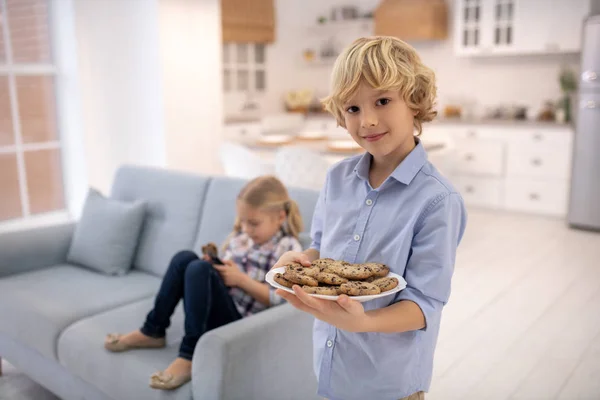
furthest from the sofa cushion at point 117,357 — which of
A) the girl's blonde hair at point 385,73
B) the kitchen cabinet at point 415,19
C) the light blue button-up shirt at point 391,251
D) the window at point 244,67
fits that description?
the kitchen cabinet at point 415,19

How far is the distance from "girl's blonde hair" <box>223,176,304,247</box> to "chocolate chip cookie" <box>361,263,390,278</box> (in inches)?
37.9

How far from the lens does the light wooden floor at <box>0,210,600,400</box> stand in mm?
2383

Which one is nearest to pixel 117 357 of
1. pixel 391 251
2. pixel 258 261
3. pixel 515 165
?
pixel 258 261

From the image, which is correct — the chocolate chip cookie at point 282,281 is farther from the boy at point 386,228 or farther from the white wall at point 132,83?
the white wall at point 132,83

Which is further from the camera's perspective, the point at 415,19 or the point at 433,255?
the point at 415,19

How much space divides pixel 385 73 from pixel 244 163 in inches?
108

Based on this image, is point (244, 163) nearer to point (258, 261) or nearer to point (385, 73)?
point (258, 261)

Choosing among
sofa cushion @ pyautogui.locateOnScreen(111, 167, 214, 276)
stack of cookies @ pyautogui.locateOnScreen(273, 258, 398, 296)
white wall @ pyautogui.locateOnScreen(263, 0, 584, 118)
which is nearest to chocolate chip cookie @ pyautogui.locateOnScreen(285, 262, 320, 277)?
stack of cookies @ pyautogui.locateOnScreen(273, 258, 398, 296)

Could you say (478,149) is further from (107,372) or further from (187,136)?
(107,372)

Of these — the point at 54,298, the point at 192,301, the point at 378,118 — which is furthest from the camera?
the point at 54,298

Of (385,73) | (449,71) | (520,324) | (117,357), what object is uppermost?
(449,71)

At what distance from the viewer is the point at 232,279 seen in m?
1.87

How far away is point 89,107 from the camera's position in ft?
13.5

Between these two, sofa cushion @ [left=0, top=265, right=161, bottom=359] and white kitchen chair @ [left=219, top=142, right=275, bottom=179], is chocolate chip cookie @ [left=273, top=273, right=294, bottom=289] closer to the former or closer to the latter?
sofa cushion @ [left=0, top=265, right=161, bottom=359]
